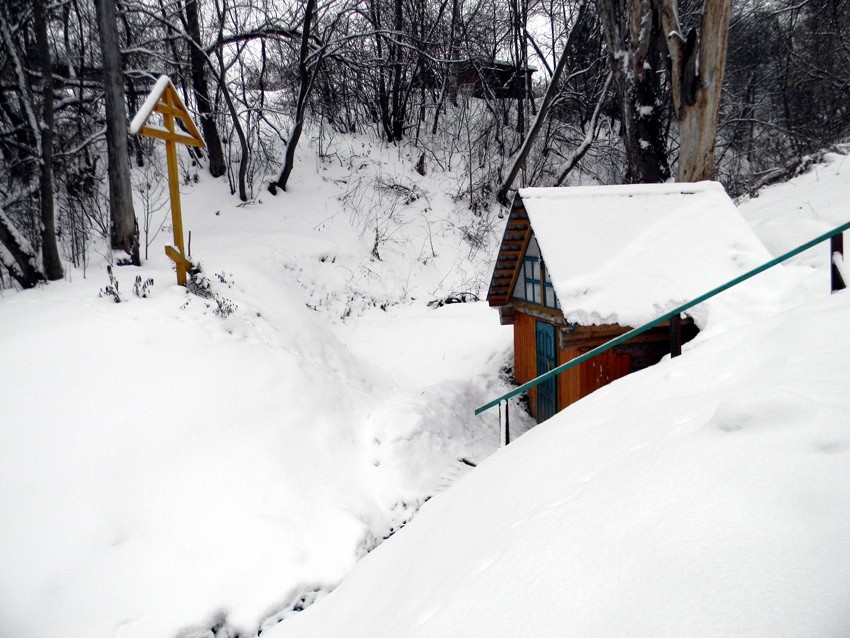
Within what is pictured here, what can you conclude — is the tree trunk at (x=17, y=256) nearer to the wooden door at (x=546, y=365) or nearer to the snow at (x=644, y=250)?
the snow at (x=644, y=250)

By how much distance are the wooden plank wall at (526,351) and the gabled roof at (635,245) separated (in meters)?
1.92

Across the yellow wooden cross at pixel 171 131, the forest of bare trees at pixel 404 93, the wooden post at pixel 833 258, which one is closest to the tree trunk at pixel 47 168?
the forest of bare trees at pixel 404 93

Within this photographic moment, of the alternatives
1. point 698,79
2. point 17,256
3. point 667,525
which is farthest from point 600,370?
point 17,256

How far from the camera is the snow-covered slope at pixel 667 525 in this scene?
121cm

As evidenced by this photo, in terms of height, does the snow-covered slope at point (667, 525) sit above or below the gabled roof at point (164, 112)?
below

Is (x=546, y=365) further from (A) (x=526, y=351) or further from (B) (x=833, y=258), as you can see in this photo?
(B) (x=833, y=258)

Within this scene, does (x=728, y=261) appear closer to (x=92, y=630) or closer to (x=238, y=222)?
(x=92, y=630)

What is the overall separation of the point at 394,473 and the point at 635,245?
4.35 m

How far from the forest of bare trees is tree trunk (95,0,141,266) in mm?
26

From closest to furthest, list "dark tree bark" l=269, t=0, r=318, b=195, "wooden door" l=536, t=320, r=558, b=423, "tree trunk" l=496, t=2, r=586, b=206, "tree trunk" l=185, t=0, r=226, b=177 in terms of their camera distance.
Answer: "wooden door" l=536, t=320, r=558, b=423, "dark tree bark" l=269, t=0, r=318, b=195, "tree trunk" l=185, t=0, r=226, b=177, "tree trunk" l=496, t=2, r=586, b=206

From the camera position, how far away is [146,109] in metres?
6.21

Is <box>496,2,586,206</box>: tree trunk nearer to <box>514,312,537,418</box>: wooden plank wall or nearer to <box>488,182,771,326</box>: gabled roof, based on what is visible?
<box>488,182,771,326</box>: gabled roof

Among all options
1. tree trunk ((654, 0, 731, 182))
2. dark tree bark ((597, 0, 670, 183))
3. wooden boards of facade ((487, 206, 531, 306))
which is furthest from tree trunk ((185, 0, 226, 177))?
tree trunk ((654, 0, 731, 182))

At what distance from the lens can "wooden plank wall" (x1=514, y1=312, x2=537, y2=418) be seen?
326 inches
